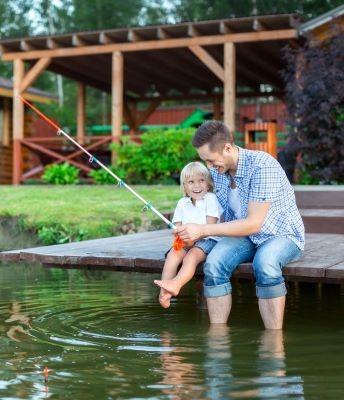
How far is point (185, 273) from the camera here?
4645 mm

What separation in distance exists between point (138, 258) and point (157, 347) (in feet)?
2.95

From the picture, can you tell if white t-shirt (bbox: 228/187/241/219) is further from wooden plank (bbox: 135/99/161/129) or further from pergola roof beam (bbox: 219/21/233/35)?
wooden plank (bbox: 135/99/161/129)

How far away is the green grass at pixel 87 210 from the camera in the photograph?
870cm

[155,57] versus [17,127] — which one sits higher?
[155,57]

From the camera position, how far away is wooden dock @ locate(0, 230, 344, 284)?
4551 mm

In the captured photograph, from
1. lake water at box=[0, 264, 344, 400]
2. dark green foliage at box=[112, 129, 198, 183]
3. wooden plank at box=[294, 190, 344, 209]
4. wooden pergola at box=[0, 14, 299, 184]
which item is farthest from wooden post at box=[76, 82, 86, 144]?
lake water at box=[0, 264, 344, 400]

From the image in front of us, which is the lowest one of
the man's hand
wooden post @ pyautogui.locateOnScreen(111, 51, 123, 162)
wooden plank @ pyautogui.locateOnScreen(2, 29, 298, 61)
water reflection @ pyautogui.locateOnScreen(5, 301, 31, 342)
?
water reflection @ pyautogui.locateOnScreen(5, 301, 31, 342)

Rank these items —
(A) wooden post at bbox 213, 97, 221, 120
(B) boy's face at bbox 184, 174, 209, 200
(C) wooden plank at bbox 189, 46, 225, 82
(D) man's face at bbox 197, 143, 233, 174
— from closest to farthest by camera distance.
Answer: (D) man's face at bbox 197, 143, 233, 174, (B) boy's face at bbox 184, 174, 209, 200, (C) wooden plank at bbox 189, 46, 225, 82, (A) wooden post at bbox 213, 97, 221, 120

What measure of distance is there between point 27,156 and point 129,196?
11.3 m

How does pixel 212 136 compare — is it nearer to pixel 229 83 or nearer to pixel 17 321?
pixel 17 321

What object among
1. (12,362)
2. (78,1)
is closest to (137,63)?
(12,362)

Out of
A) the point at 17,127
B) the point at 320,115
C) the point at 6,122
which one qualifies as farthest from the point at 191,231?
the point at 6,122

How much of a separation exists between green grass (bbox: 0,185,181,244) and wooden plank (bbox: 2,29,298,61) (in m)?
3.80

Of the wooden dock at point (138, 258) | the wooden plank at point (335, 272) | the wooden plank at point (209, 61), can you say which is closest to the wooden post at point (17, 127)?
the wooden plank at point (209, 61)
